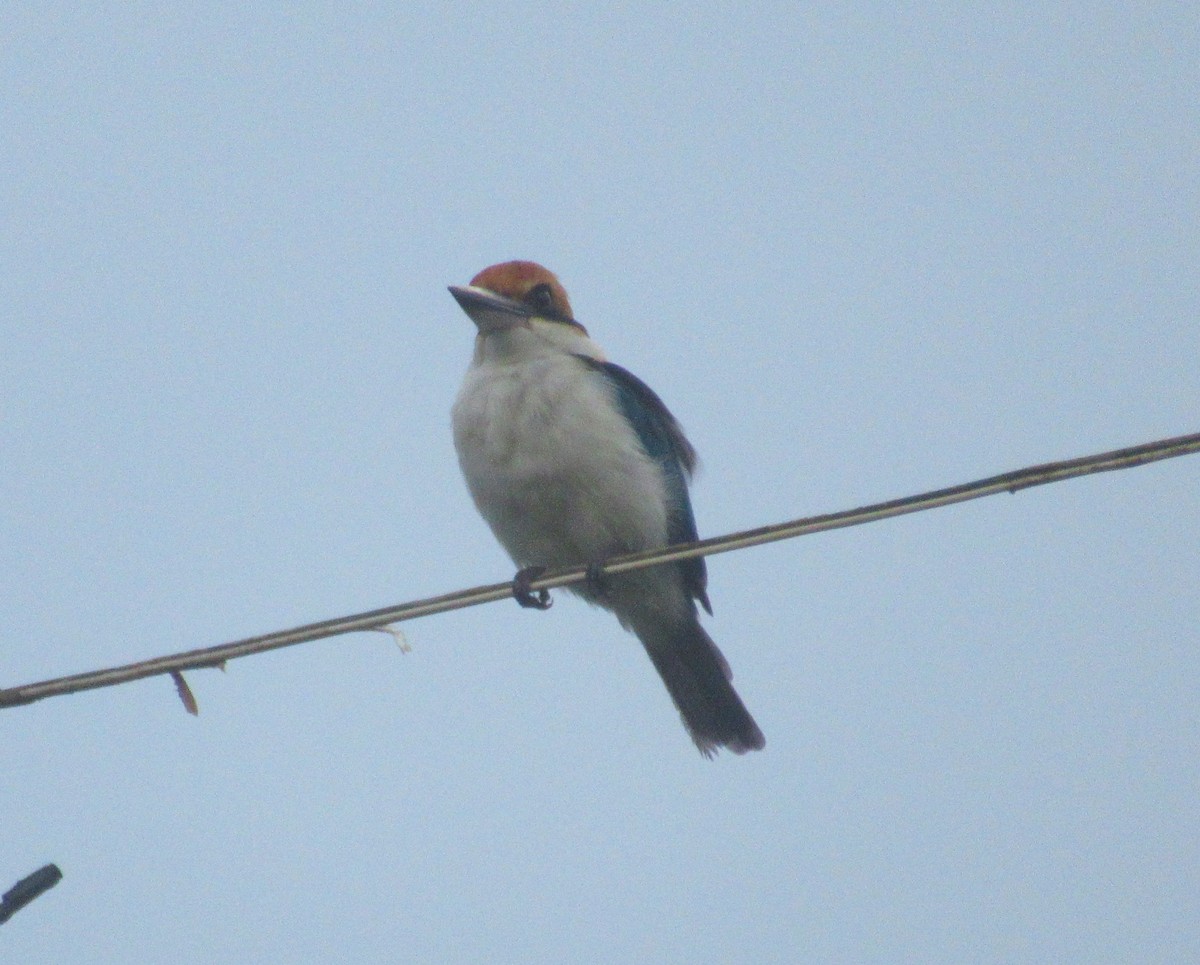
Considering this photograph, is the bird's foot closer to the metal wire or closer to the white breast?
the white breast

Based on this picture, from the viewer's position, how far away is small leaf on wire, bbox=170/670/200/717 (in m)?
3.96

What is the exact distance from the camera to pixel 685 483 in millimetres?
6875

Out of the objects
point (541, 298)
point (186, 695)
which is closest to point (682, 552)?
point (186, 695)

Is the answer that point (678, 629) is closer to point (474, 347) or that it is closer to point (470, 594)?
point (474, 347)

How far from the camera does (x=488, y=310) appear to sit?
21.8ft

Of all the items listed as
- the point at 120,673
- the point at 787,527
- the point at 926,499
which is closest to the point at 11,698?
the point at 120,673

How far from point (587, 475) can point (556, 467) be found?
5.2 inches

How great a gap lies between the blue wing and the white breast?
158 millimetres

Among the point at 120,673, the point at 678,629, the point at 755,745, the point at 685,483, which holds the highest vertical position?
the point at 120,673

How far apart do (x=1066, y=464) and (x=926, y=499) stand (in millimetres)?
352

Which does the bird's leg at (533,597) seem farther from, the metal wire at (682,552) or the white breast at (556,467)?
the metal wire at (682,552)

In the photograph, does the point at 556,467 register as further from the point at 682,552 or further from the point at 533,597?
the point at 682,552

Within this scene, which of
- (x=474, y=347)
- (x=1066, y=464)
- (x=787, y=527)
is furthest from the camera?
(x=474, y=347)

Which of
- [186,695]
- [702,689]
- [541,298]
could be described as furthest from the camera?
[541,298]
